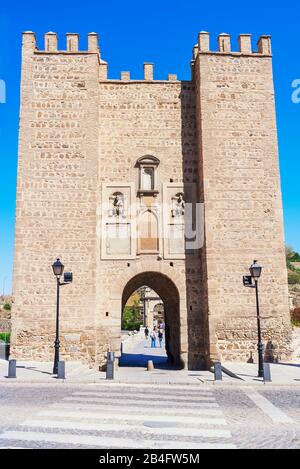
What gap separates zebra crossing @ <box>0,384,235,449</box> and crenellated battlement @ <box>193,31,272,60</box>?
13.1m

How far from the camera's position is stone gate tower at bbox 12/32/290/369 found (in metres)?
15.1

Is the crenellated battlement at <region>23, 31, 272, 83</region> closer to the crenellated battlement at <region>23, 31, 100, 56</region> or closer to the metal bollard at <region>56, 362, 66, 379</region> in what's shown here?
the crenellated battlement at <region>23, 31, 100, 56</region>

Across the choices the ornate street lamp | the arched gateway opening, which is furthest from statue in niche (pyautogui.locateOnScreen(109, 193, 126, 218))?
the ornate street lamp

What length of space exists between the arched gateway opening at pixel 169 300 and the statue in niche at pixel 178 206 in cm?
236

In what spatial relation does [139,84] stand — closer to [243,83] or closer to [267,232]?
[243,83]

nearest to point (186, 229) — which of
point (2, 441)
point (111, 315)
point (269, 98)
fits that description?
point (111, 315)

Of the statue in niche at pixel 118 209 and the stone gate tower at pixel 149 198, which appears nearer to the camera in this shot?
the stone gate tower at pixel 149 198

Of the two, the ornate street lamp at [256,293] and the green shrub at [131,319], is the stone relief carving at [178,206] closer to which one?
the ornate street lamp at [256,293]

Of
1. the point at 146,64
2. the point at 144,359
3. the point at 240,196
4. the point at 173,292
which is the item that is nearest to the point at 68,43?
the point at 146,64

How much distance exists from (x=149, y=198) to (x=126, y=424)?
11.0 metres

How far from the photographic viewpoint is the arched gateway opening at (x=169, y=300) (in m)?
16.5

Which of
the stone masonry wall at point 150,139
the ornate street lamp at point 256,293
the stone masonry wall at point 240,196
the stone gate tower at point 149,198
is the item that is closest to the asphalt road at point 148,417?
the ornate street lamp at point 256,293

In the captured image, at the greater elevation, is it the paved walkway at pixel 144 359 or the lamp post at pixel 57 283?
the lamp post at pixel 57 283

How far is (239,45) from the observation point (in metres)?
17.2
